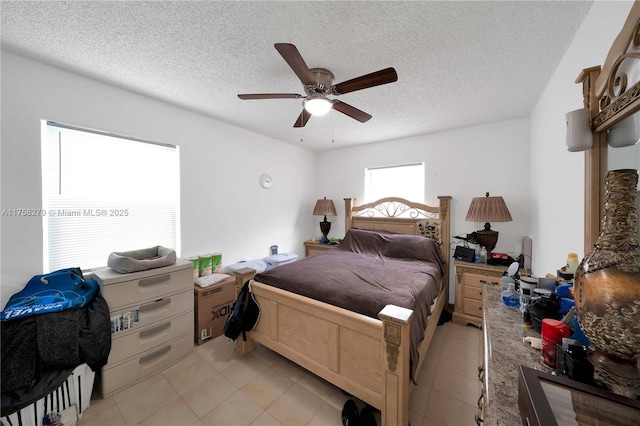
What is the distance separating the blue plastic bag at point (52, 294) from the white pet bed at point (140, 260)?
0.59ft

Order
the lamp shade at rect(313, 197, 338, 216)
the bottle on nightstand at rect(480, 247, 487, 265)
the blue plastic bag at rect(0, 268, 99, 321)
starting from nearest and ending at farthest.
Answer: the blue plastic bag at rect(0, 268, 99, 321), the bottle on nightstand at rect(480, 247, 487, 265), the lamp shade at rect(313, 197, 338, 216)

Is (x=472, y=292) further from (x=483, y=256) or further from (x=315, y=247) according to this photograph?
(x=315, y=247)

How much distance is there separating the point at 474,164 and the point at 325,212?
2.26 m

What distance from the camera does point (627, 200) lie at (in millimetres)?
592

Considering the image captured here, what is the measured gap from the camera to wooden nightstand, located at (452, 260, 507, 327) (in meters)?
2.45

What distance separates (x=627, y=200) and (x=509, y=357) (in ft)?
2.05

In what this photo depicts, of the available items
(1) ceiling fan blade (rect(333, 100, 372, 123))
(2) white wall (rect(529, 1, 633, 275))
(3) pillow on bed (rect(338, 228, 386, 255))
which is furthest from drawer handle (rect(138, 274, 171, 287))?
(2) white wall (rect(529, 1, 633, 275))

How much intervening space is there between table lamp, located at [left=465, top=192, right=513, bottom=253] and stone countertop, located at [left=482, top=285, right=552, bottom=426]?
5.14 feet

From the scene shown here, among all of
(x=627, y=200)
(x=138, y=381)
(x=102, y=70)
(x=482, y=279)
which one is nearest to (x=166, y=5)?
(x=102, y=70)

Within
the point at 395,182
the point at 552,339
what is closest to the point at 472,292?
the point at 395,182

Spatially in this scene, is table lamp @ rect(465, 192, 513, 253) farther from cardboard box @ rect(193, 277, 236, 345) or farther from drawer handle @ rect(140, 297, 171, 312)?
drawer handle @ rect(140, 297, 171, 312)

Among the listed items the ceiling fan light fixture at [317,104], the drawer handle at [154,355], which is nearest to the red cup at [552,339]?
the ceiling fan light fixture at [317,104]

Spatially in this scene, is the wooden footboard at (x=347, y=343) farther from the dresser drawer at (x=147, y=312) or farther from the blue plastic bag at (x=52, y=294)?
the blue plastic bag at (x=52, y=294)

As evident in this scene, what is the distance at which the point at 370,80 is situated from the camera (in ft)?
4.50
